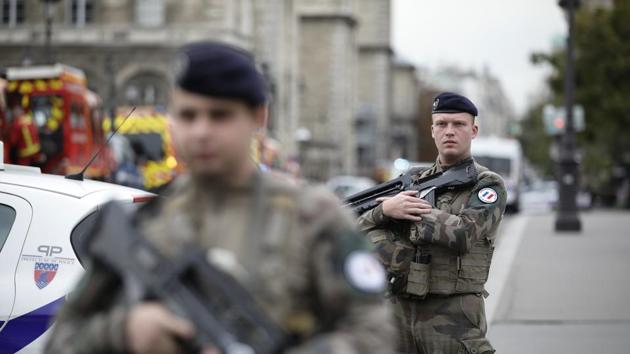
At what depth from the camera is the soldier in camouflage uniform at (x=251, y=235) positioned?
2.86 metres

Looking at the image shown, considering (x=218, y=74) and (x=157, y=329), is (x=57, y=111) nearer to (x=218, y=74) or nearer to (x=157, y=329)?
(x=218, y=74)

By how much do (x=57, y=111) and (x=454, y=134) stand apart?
1853 cm

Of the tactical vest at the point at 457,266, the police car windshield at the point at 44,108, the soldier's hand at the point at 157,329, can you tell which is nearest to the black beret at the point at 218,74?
the soldier's hand at the point at 157,329

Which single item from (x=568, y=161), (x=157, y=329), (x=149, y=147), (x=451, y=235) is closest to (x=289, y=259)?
(x=157, y=329)

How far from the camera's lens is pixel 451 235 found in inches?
212

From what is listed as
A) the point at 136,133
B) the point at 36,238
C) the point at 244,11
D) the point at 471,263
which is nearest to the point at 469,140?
the point at 471,263

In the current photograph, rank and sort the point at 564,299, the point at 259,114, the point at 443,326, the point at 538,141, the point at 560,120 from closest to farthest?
1. the point at 259,114
2. the point at 443,326
3. the point at 564,299
4. the point at 560,120
5. the point at 538,141

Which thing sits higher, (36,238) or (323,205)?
(323,205)

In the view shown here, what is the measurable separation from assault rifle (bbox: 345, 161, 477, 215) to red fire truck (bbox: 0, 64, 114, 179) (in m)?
15.5

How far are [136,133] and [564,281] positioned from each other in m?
17.5

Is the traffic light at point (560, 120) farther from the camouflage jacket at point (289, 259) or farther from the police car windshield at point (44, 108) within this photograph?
the camouflage jacket at point (289, 259)

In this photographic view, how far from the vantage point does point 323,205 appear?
294cm

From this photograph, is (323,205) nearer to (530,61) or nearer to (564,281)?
(564,281)

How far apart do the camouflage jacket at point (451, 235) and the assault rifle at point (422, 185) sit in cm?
6
